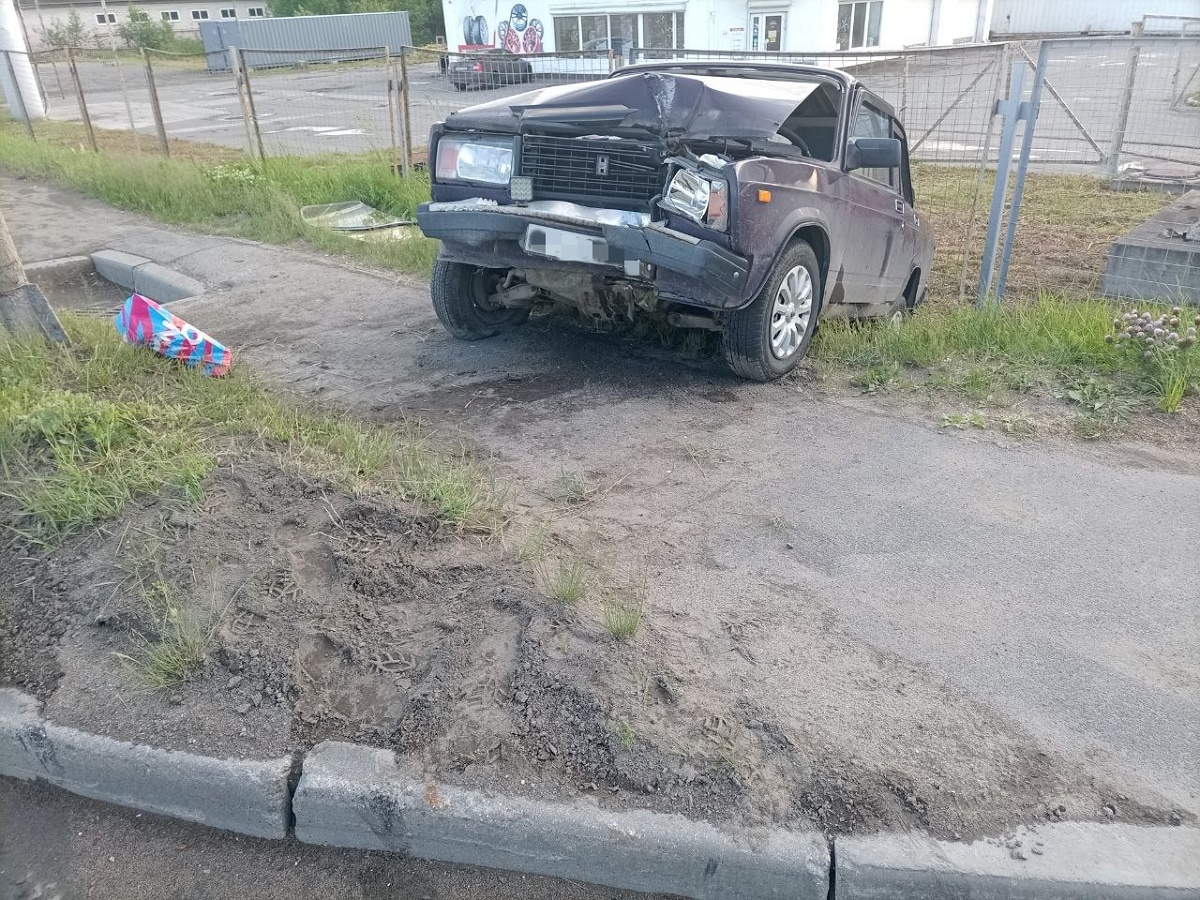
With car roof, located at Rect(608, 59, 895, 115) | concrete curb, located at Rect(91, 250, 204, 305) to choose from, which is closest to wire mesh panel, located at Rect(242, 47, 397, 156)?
concrete curb, located at Rect(91, 250, 204, 305)

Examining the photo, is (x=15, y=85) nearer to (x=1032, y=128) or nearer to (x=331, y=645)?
(x=1032, y=128)

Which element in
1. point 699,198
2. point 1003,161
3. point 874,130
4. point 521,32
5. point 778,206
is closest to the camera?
point 699,198

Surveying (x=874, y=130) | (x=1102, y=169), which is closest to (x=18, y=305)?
(x=874, y=130)

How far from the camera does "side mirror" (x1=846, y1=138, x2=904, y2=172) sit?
540 cm

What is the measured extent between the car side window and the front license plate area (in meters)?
2.04

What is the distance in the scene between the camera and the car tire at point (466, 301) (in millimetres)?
6059

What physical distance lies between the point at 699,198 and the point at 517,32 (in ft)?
107

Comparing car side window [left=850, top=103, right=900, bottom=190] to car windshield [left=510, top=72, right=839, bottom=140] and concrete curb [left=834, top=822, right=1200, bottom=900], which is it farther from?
concrete curb [left=834, top=822, right=1200, bottom=900]

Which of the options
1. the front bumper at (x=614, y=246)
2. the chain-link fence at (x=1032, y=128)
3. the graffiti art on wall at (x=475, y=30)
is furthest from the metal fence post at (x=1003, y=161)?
the graffiti art on wall at (x=475, y=30)

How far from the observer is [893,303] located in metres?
7.00

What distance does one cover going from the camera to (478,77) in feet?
43.1

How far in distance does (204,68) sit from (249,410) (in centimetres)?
4391

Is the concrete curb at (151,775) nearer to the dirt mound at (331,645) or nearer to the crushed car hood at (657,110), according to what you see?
the dirt mound at (331,645)

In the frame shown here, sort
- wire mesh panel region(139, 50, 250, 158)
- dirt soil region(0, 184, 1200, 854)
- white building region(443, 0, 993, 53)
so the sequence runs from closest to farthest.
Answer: dirt soil region(0, 184, 1200, 854), wire mesh panel region(139, 50, 250, 158), white building region(443, 0, 993, 53)
